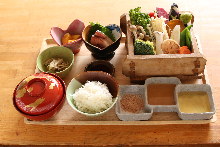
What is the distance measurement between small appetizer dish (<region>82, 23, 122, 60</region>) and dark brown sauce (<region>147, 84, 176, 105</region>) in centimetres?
35

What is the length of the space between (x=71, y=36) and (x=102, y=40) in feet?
0.94

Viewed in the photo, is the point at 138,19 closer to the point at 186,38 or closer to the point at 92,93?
the point at 186,38

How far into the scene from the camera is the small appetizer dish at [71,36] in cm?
201

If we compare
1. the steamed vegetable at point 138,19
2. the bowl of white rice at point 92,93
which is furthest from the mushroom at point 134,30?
the bowl of white rice at point 92,93

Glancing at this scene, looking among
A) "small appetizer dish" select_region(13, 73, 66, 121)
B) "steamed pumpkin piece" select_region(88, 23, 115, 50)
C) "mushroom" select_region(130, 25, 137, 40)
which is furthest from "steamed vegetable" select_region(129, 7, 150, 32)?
"small appetizer dish" select_region(13, 73, 66, 121)

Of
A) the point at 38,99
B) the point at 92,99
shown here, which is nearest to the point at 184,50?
the point at 92,99

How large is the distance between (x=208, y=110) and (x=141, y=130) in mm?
394

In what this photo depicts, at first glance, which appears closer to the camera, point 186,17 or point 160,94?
point 160,94

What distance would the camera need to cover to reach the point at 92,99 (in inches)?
68.1

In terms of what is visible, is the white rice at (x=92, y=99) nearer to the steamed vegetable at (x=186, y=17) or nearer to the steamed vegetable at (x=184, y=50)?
the steamed vegetable at (x=184, y=50)

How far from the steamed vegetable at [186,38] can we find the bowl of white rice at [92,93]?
499 millimetres

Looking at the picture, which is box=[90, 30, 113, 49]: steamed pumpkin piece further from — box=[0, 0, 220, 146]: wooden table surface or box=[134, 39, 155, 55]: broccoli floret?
box=[0, 0, 220, 146]: wooden table surface

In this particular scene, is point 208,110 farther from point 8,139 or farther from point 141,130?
point 8,139

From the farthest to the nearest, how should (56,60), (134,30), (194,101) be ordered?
(56,60) → (134,30) → (194,101)
